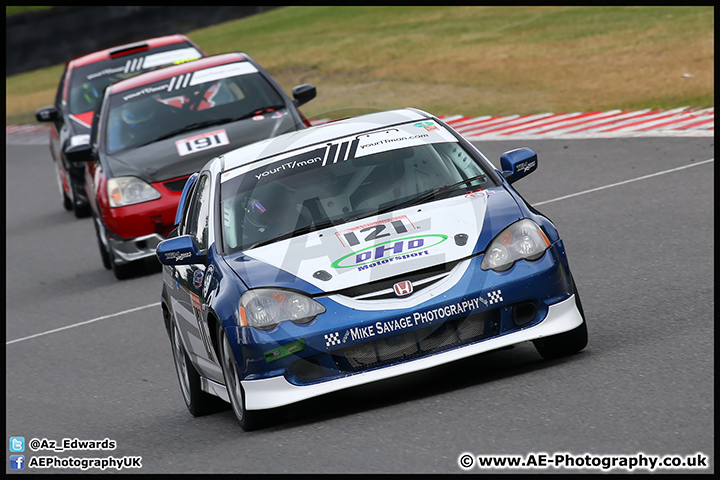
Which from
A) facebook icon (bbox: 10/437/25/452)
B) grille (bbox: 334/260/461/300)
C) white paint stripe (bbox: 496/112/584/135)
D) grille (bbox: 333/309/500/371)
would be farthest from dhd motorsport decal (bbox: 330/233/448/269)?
white paint stripe (bbox: 496/112/584/135)

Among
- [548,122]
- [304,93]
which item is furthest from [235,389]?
[548,122]

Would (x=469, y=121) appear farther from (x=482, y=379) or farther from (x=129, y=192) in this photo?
(x=482, y=379)

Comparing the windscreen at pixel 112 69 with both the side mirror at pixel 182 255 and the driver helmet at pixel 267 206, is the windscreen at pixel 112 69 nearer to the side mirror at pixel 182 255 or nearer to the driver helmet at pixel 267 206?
the driver helmet at pixel 267 206

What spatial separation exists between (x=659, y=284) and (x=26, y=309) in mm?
6315

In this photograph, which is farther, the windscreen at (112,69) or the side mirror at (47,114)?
the side mirror at (47,114)

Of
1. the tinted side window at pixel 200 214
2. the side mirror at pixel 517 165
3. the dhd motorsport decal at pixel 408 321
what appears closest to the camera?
the dhd motorsport decal at pixel 408 321

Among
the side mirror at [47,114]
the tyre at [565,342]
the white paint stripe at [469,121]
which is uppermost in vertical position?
the tyre at [565,342]

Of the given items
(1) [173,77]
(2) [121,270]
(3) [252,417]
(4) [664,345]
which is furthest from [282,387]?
(1) [173,77]

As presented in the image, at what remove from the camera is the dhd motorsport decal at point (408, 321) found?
610cm

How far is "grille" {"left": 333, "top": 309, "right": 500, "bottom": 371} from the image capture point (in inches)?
243

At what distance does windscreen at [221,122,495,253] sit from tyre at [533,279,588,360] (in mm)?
971

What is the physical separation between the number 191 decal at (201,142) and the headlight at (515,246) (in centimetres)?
599

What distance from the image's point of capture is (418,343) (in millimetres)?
6203

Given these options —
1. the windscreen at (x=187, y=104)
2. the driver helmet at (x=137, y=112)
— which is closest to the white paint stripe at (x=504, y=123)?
the windscreen at (x=187, y=104)
